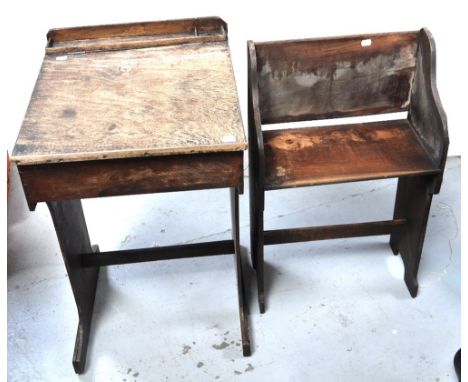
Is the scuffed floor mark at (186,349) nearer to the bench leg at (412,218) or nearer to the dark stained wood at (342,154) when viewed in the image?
the dark stained wood at (342,154)

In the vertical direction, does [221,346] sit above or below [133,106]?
below

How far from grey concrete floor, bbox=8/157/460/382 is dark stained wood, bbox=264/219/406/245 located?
230 mm

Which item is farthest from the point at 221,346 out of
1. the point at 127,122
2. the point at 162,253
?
the point at 127,122

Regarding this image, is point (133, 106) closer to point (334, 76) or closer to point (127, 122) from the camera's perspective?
point (127, 122)

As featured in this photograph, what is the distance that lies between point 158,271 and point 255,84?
3.49 ft

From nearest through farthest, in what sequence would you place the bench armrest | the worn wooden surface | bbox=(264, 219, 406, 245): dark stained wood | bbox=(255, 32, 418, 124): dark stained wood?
the worn wooden surface
the bench armrest
bbox=(255, 32, 418, 124): dark stained wood
bbox=(264, 219, 406, 245): dark stained wood

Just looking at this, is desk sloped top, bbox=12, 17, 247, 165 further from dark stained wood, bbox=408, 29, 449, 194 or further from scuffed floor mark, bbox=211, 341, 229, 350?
scuffed floor mark, bbox=211, 341, 229, 350

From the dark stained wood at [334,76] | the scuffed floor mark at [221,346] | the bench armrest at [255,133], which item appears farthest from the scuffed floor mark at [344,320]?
the dark stained wood at [334,76]

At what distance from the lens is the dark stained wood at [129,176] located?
1.73 meters

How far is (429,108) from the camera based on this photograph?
2.20 meters

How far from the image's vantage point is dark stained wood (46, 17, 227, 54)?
2225mm

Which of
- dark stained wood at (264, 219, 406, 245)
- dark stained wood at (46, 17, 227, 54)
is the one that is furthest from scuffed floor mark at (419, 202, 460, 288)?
dark stained wood at (46, 17, 227, 54)

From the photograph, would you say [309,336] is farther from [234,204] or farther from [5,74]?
[5,74]

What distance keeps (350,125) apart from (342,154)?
9.8 inches
